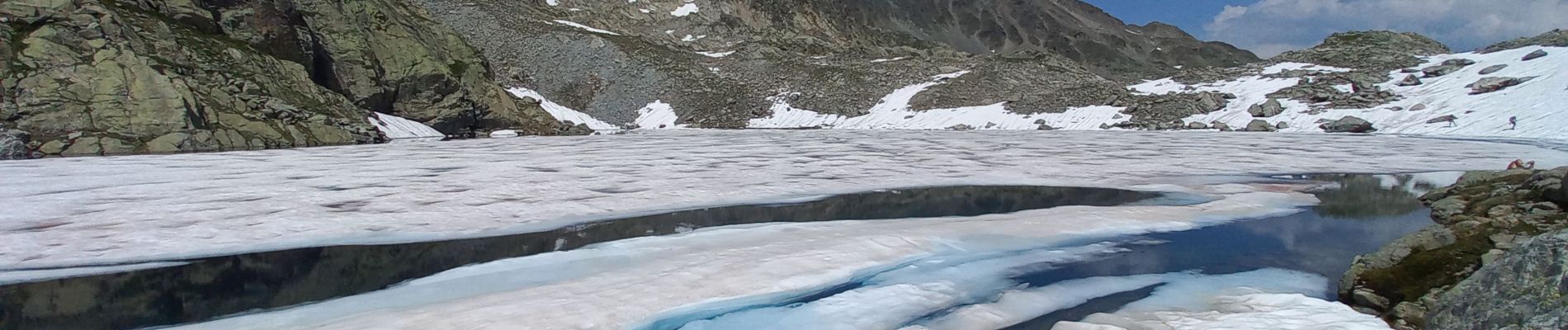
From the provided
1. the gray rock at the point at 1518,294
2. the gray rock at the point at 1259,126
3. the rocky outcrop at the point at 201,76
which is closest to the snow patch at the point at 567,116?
the rocky outcrop at the point at 201,76

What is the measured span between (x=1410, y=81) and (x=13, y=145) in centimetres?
5423

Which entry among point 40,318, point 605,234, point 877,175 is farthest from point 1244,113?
point 40,318

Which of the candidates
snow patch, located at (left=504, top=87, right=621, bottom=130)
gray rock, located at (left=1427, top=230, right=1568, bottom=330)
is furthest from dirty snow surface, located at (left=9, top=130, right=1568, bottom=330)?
snow patch, located at (left=504, top=87, right=621, bottom=130)

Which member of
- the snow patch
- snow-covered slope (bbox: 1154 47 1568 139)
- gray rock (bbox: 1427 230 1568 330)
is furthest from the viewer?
the snow patch

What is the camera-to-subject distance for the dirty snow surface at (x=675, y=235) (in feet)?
18.8

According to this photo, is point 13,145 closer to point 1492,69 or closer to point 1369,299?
point 1369,299

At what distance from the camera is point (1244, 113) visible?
39438mm

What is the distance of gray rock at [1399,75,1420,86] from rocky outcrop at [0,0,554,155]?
47658 millimetres

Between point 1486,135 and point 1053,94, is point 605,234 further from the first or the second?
point 1053,94

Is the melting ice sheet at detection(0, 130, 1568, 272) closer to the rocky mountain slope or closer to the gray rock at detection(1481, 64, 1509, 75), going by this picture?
the gray rock at detection(1481, 64, 1509, 75)

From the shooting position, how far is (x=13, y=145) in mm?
19500

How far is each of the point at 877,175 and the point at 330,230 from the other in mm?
9938

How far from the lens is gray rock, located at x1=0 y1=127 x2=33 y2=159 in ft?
63.1

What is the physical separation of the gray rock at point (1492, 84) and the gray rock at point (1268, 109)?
7.24m
